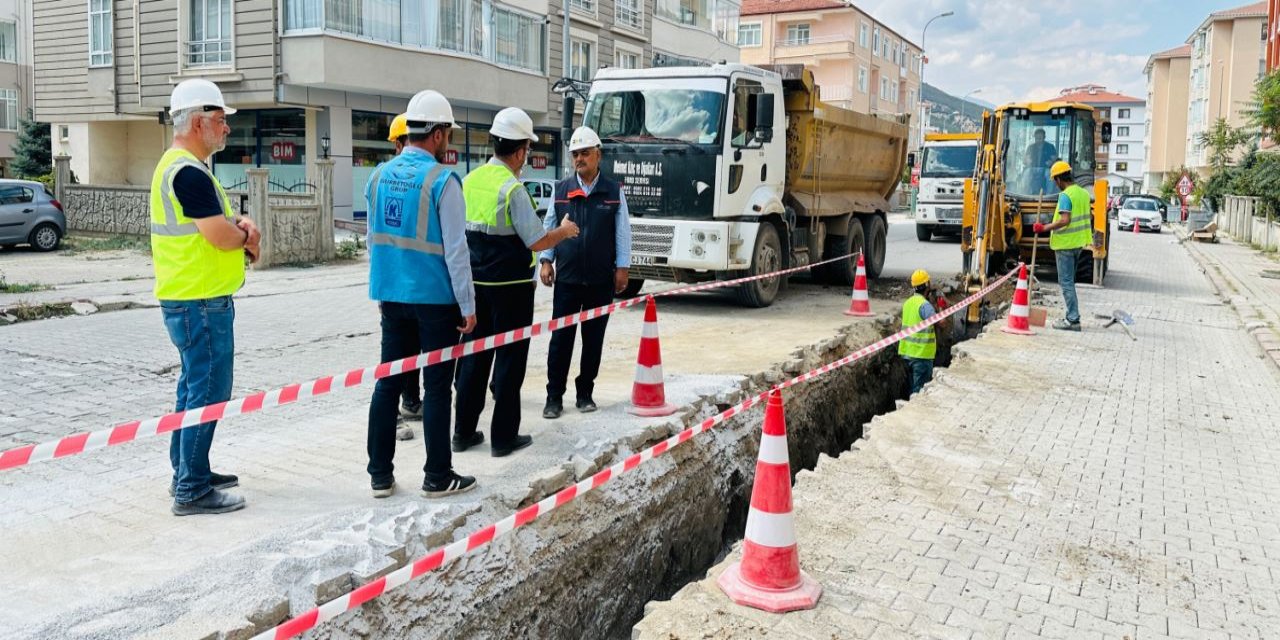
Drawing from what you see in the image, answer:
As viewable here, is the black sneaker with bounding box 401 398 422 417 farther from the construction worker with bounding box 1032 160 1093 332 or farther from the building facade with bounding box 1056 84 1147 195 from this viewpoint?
the building facade with bounding box 1056 84 1147 195

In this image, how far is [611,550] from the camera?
516cm

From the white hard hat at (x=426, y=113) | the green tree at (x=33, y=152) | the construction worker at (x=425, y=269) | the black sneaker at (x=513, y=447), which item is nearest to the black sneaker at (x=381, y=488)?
the construction worker at (x=425, y=269)

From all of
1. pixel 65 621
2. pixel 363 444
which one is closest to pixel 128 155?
pixel 363 444

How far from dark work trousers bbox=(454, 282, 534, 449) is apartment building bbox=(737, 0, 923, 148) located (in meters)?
53.3

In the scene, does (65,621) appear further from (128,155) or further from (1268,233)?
(1268,233)

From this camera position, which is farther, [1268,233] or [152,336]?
[1268,233]

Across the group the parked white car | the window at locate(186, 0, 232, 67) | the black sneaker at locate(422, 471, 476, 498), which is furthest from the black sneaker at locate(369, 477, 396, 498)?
the parked white car

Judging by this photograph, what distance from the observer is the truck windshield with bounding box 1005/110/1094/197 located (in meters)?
16.2

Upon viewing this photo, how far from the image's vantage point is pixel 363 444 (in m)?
5.70

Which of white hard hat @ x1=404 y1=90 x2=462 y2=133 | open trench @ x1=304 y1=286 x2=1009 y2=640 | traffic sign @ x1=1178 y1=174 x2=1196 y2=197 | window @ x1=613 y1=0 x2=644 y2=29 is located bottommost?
open trench @ x1=304 y1=286 x2=1009 y2=640

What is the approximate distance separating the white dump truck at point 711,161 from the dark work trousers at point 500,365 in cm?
566

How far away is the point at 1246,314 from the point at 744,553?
1246 cm

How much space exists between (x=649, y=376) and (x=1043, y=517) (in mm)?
2590

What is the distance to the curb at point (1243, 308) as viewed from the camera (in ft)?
35.1
